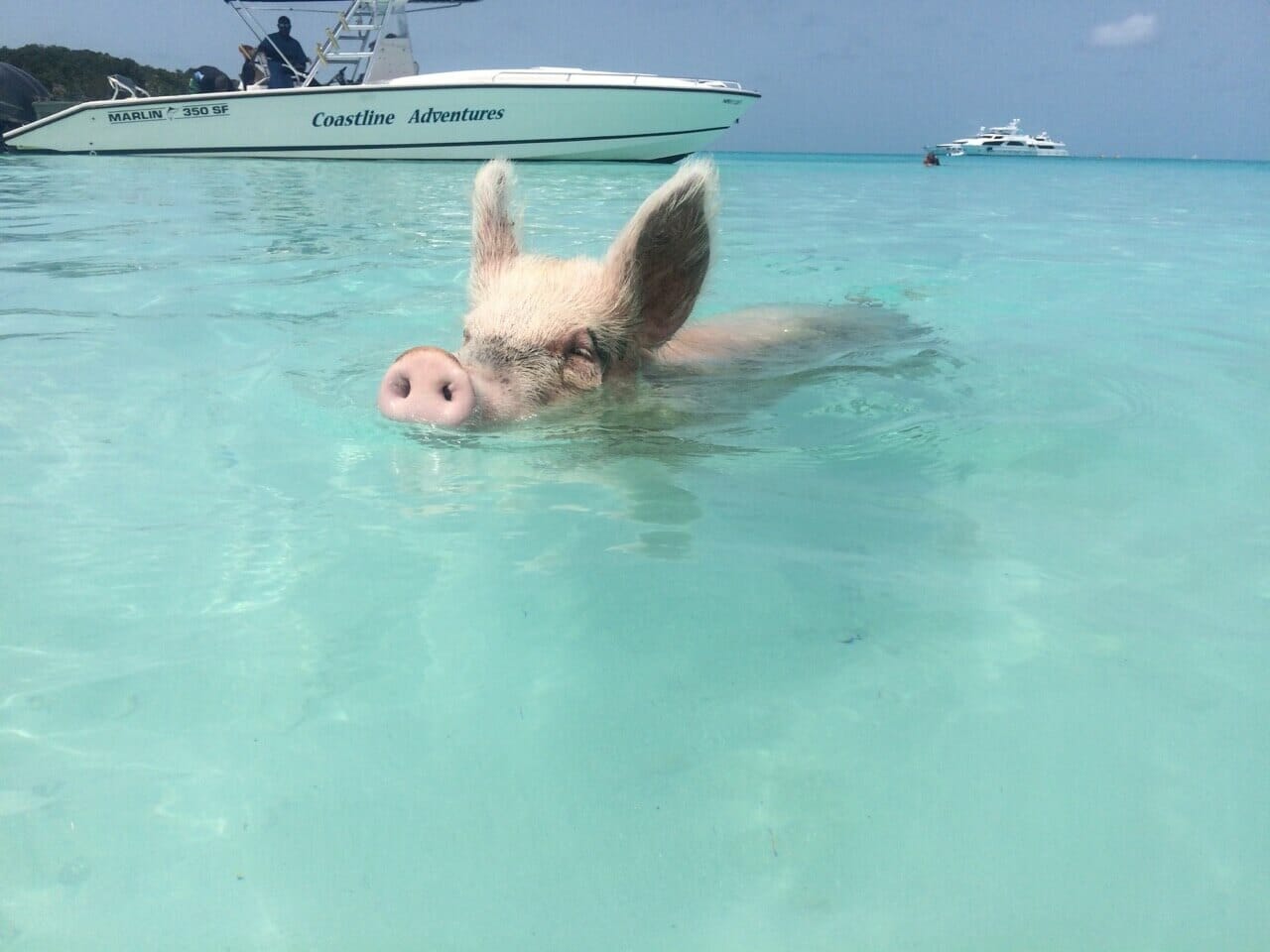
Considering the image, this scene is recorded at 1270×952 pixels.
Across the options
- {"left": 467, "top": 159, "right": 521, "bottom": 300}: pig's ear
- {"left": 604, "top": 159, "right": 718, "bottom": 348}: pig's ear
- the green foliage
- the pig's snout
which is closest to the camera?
the pig's snout

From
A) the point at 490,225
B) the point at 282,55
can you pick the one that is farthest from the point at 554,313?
the point at 282,55

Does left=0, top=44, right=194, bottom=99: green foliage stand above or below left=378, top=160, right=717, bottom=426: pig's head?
above

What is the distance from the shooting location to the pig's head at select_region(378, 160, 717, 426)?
362cm

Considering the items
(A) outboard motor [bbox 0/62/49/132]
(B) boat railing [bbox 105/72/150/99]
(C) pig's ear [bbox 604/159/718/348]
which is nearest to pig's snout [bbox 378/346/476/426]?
(C) pig's ear [bbox 604/159/718/348]

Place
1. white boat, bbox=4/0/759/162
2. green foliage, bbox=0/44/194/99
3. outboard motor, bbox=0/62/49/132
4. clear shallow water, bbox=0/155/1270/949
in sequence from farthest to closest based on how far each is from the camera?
green foliage, bbox=0/44/194/99, outboard motor, bbox=0/62/49/132, white boat, bbox=4/0/759/162, clear shallow water, bbox=0/155/1270/949

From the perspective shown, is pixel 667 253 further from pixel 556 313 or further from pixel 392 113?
pixel 392 113

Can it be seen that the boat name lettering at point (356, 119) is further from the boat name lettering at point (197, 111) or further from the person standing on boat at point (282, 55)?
the boat name lettering at point (197, 111)

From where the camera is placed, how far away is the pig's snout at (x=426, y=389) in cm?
358

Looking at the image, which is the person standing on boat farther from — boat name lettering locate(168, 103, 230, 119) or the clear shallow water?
the clear shallow water

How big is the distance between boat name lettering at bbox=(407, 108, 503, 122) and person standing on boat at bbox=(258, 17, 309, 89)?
2.99 metres

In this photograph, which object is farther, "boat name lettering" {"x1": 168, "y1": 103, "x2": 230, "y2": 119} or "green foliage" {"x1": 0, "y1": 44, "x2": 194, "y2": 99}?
"green foliage" {"x1": 0, "y1": 44, "x2": 194, "y2": 99}

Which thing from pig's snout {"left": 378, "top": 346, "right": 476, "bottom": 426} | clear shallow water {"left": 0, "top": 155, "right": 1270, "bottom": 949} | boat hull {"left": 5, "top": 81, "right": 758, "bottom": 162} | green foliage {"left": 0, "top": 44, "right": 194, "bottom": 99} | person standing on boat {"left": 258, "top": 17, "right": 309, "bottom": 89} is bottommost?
clear shallow water {"left": 0, "top": 155, "right": 1270, "bottom": 949}

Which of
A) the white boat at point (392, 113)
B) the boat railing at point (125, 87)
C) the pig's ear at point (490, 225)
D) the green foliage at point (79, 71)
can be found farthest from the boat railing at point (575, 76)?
the green foliage at point (79, 71)

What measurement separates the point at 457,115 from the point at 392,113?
1.42 meters
